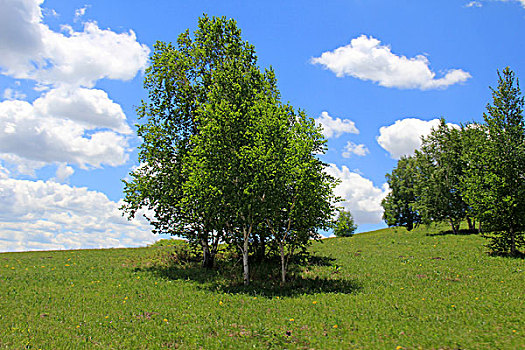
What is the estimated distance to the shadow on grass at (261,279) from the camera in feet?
70.2

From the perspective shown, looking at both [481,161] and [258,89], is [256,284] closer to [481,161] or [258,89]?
[258,89]

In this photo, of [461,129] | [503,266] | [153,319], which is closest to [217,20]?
[153,319]

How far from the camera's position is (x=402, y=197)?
71.4m

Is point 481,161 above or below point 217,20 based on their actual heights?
below

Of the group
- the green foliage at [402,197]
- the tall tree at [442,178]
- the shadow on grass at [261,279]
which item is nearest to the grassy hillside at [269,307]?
the shadow on grass at [261,279]

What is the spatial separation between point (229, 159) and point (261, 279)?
875cm

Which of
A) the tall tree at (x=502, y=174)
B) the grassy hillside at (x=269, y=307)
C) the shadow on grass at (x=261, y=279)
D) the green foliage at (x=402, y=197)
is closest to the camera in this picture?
the grassy hillside at (x=269, y=307)

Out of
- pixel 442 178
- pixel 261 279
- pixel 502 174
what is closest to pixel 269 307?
pixel 261 279

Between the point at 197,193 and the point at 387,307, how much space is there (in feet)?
42.4

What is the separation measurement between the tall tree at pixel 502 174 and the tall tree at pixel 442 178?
1639 centimetres

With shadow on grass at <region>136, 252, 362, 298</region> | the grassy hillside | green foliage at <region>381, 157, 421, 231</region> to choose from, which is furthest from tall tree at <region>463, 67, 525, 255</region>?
green foliage at <region>381, 157, 421, 231</region>

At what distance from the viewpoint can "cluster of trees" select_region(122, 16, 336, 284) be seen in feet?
72.1

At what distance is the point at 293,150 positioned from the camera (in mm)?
21734

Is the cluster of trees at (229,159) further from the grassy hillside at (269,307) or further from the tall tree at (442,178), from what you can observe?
the tall tree at (442,178)
